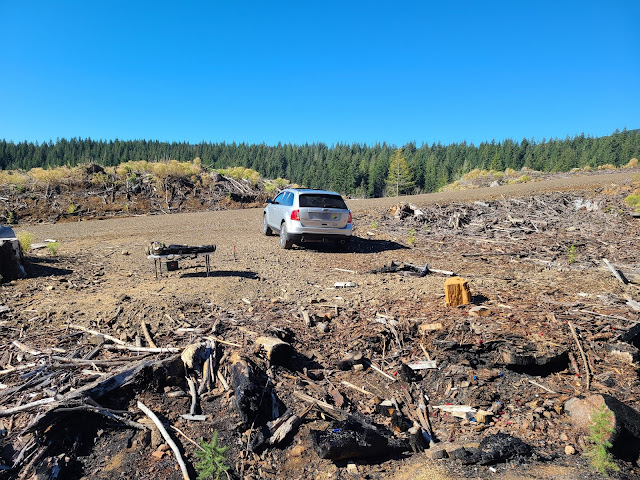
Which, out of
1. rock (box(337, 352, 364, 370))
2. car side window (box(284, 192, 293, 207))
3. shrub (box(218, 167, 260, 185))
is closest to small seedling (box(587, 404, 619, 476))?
rock (box(337, 352, 364, 370))

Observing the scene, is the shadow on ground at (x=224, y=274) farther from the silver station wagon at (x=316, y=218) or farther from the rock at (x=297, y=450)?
the rock at (x=297, y=450)

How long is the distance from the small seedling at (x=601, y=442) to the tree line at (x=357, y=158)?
65215 mm

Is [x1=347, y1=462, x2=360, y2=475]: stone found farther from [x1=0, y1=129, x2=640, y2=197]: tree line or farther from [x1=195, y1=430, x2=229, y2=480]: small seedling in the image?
[x1=0, y1=129, x2=640, y2=197]: tree line

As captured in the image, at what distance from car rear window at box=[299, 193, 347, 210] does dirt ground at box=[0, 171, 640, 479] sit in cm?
138

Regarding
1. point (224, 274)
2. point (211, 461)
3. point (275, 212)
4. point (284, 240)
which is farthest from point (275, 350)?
point (275, 212)

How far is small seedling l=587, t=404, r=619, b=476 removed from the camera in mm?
2957

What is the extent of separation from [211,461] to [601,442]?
3254 millimetres

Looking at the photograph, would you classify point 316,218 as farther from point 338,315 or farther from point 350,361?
point 350,361

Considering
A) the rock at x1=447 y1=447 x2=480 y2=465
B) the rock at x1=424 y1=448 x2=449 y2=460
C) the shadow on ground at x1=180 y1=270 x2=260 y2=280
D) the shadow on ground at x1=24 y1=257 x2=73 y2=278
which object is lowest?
the rock at x1=424 y1=448 x2=449 y2=460

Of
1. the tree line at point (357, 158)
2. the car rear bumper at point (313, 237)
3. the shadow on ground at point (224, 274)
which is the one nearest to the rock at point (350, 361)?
the shadow on ground at point (224, 274)

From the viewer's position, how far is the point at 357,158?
109m

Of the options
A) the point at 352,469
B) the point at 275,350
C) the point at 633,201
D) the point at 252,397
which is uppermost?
the point at 633,201

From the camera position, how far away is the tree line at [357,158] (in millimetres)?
85875

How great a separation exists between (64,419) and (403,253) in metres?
8.48
